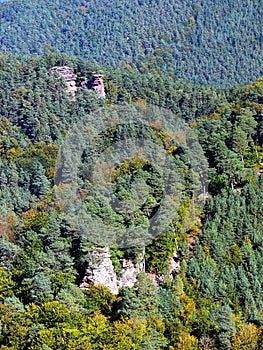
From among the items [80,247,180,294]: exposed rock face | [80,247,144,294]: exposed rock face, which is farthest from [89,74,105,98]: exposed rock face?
[80,247,144,294]: exposed rock face

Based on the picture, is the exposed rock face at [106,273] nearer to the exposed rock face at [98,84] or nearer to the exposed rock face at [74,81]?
the exposed rock face at [74,81]

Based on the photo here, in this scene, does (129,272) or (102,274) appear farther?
(129,272)

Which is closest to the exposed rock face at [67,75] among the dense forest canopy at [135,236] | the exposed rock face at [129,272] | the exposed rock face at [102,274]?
the dense forest canopy at [135,236]

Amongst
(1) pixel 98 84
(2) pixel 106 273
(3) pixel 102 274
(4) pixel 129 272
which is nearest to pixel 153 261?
(4) pixel 129 272

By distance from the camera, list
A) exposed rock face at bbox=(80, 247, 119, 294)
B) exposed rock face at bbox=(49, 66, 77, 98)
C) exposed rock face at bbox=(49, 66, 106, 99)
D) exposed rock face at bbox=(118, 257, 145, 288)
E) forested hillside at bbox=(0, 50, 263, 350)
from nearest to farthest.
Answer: forested hillside at bbox=(0, 50, 263, 350), exposed rock face at bbox=(80, 247, 119, 294), exposed rock face at bbox=(118, 257, 145, 288), exposed rock face at bbox=(49, 66, 106, 99), exposed rock face at bbox=(49, 66, 77, 98)

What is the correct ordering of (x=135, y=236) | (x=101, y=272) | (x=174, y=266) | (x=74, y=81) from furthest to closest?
(x=74, y=81) < (x=174, y=266) < (x=135, y=236) < (x=101, y=272)

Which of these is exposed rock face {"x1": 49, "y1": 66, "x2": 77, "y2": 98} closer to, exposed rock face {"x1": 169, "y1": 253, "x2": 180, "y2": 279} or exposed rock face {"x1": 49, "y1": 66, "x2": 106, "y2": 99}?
exposed rock face {"x1": 49, "y1": 66, "x2": 106, "y2": 99}

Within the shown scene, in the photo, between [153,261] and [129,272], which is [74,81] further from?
[129,272]

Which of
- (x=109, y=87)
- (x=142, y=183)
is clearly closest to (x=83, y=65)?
(x=109, y=87)
